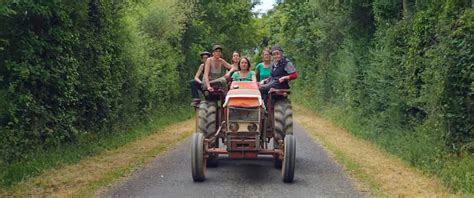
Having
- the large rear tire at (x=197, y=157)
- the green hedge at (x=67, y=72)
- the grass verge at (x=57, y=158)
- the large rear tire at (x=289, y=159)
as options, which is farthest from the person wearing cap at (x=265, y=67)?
the green hedge at (x=67, y=72)

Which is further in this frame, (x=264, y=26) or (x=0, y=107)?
(x=264, y=26)

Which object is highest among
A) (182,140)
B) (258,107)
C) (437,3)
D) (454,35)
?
(437,3)

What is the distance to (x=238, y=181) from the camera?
396 inches

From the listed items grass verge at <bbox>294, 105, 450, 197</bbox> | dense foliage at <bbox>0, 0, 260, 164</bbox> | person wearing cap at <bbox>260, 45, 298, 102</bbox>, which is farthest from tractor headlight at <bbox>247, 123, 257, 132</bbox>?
dense foliage at <bbox>0, 0, 260, 164</bbox>

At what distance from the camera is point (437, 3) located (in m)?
12.9

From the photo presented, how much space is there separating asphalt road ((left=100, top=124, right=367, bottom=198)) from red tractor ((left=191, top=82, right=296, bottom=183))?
33 cm

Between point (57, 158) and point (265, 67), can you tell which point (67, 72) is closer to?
point (57, 158)

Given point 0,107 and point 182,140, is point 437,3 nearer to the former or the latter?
point 182,140

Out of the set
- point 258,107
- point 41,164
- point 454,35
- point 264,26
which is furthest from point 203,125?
point 264,26

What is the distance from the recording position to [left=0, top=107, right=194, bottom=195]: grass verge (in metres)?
9.44

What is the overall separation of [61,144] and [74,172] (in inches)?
75.3

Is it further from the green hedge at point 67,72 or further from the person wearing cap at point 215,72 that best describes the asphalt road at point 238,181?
the green hedge at point 67,72

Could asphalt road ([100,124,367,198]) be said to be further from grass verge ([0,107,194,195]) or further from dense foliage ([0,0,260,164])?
dense foliage ([0,0,260,164])

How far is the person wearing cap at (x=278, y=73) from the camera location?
36.3ft
